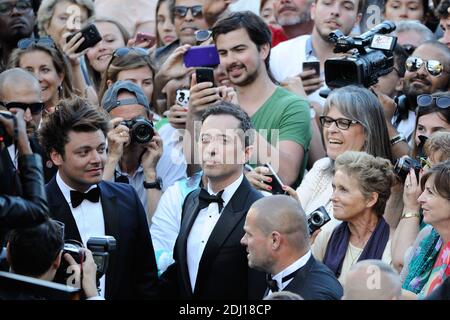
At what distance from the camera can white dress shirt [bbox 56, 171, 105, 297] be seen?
6.77 meters

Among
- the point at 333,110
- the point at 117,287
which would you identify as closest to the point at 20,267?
the point at 117,287

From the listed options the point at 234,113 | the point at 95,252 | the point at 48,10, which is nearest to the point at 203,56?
the point at 234,113

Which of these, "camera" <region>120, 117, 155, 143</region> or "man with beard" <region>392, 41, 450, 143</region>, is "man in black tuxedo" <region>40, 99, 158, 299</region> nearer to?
"camera" <region>120, 117, 155, 143</region>

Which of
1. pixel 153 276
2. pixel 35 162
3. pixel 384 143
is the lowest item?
pixel 153 276

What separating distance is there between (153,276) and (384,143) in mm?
1697

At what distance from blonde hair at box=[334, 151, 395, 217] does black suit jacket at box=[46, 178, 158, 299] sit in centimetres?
124

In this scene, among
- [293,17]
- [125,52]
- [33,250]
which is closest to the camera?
[33,250]

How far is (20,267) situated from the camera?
5625 mm

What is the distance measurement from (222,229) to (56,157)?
1.09 metres

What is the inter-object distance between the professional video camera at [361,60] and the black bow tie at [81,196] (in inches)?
74.7

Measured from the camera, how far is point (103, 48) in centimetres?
982

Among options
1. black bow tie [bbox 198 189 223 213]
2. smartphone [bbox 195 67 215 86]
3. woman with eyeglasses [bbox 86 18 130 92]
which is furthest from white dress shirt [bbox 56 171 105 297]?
woman with eyeglasses [bbox 86 18 130 92]

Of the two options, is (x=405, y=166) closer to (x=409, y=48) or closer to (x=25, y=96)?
(x=409, y=48)

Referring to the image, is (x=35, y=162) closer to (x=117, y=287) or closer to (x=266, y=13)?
(x=117, y=287)
